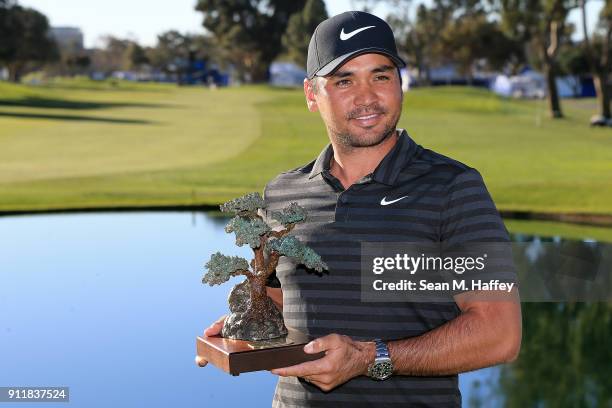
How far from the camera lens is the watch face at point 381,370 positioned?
2891 mm

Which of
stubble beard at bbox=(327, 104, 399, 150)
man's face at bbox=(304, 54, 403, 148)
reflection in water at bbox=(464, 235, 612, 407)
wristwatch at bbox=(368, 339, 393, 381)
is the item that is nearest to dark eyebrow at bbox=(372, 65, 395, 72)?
man's face at bbox=(304, 54, 403, 148)

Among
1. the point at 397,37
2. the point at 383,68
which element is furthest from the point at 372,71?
the point at 397,37

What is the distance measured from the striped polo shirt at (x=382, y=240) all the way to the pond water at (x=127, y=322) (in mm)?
5266

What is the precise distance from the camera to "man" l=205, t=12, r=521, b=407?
9.42 feet

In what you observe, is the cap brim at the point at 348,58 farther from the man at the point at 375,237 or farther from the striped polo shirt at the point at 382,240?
the striped polo shirt at the point at 382,240

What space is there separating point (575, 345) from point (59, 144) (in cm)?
2629

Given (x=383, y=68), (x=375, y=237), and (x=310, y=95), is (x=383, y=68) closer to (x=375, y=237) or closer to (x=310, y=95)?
(x=310, y=95)

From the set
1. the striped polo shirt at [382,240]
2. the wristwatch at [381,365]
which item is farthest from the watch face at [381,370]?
the striped polo shirt at [382,240]

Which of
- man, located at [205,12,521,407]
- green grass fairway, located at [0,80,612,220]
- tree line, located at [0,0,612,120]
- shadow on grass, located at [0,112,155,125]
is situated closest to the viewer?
man, located at [205,12,521,407]

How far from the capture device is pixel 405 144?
10.7 feet

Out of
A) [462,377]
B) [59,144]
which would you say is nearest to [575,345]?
[462,377]

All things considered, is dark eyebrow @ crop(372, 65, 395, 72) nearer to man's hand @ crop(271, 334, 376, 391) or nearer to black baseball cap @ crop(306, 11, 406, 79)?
black baseball cap @ crop(306, 11, 406, 79)

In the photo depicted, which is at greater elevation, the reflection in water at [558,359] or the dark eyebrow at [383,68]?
the dark eyebrow at [383,68]

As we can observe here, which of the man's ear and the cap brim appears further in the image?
the man's ear
